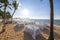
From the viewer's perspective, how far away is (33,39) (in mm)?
8273

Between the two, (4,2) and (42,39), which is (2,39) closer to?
(42,39)

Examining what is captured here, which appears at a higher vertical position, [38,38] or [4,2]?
[4,2]

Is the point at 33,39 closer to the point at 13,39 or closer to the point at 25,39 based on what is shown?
the point at 25,39

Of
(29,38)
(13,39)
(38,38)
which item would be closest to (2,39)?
(13,39)

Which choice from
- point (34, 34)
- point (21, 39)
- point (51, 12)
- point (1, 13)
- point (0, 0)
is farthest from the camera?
point (1, 13)

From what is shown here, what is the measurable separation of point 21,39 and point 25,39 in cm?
33

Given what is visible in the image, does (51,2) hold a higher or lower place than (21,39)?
higher

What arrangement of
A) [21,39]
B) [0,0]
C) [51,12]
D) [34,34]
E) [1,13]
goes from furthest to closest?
[1,13]
[0,0]
[34,34]
[21,39]
[51,12]

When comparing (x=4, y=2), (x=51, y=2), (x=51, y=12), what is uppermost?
(x=4, y=2)

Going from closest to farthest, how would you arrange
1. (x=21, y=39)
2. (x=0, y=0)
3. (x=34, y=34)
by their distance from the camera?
(x=21, y=39) → (x=34, y=34) → (x=0, y=0)

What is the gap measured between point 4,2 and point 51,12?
7463 millimetres

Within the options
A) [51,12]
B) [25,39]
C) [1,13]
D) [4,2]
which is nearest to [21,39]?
[25,39]

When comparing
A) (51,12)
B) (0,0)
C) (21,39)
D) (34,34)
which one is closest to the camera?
A: (51,12)

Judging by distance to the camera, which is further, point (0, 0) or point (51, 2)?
point (0, 0)
